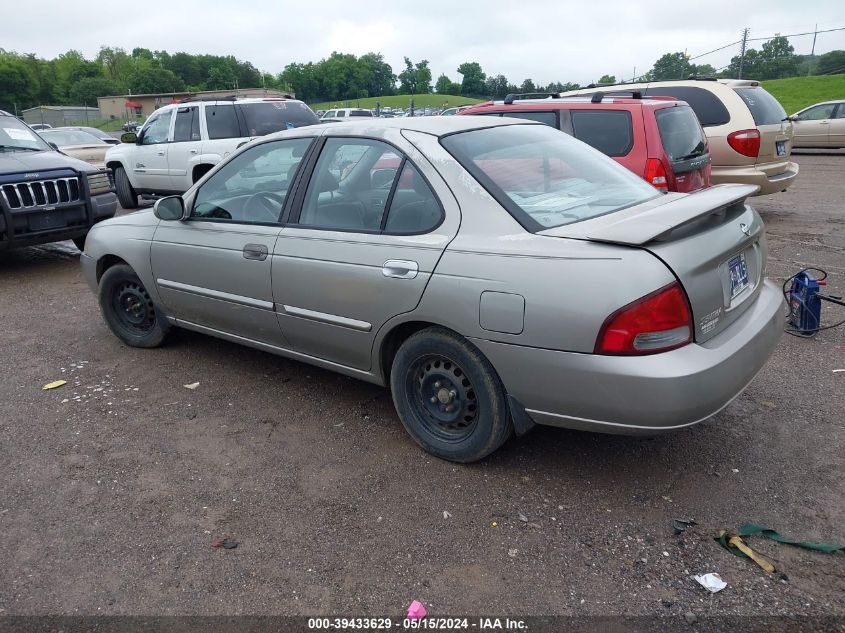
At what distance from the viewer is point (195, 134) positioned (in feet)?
36.7

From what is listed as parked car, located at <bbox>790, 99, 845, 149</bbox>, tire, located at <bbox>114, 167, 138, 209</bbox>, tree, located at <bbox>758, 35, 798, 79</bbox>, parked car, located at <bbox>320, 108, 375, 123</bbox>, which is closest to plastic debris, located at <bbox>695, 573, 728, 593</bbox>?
tire, located at <bbox>114, 167, 138, 209</bbox>

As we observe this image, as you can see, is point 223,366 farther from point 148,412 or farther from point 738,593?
point 738,593

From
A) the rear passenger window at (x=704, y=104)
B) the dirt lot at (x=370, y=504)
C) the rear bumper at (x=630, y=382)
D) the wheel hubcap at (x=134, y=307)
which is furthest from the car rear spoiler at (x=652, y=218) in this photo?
the rear passenger window at (x=704, y=104)

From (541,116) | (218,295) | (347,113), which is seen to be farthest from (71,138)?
(347,113)

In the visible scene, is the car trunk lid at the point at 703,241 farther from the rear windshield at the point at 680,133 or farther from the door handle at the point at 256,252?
the rear windshield at the point at 680,133

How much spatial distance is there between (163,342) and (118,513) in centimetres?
225

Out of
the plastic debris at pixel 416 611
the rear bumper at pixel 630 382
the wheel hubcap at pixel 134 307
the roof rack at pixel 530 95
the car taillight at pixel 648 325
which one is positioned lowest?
the plastic debris at pixel 416 611

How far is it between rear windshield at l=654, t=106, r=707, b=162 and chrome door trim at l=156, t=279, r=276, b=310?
4.44m

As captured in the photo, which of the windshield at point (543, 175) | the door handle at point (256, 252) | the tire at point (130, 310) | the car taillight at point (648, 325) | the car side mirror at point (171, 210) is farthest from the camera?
the tire at point (130, 310)

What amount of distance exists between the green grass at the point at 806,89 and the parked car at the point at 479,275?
3257 cm

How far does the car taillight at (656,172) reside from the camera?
6457 mm

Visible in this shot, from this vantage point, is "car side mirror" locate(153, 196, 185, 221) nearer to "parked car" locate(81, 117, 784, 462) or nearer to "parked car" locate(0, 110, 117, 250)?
"parked car" locate(81, 117, 784, 462)

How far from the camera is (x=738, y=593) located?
2535 mm

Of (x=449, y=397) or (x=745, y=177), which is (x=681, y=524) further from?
(x=745, y=177)
